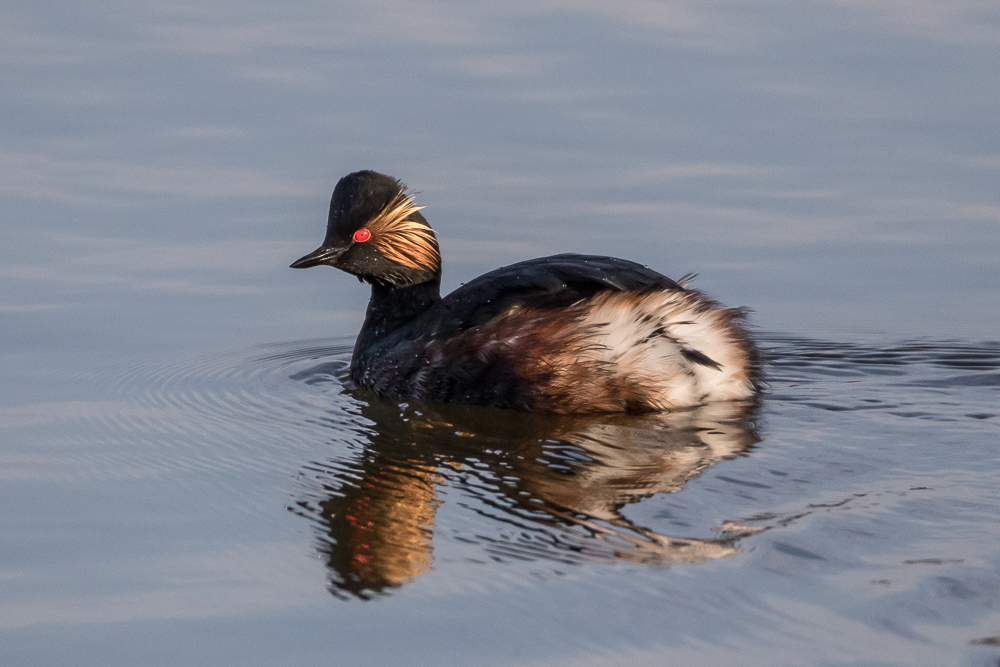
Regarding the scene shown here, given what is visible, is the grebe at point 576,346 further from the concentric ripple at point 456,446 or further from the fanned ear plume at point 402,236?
the fanned ear plume at point 402,236

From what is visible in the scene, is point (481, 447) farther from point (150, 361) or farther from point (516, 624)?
point (150, 361)

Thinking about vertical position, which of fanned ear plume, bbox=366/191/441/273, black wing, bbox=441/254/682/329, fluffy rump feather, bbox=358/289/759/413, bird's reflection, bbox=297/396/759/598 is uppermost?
fanned ear plume, bbox=366/191/441/273

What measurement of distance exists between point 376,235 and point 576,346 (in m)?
1.63

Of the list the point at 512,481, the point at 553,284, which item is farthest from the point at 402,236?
the point at 512,481

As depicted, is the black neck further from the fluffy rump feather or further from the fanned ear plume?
the fluffy rump feather

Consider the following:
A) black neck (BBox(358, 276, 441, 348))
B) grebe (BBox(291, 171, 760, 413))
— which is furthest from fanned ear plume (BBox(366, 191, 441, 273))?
grebe (BBox(291, 171, 760, 413))

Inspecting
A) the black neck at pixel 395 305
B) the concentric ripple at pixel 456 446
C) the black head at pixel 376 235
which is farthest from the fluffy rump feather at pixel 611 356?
the black head at pixel 376 235

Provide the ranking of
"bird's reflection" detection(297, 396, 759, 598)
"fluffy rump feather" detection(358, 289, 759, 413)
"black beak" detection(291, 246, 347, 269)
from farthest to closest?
"black beak" detection(291, 246, 347, 269) < "fluffy rump feather" detection(358, 289, 759, 413) < "bird's reflection" detection(297, 396, 759, 598)

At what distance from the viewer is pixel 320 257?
7.55 metres

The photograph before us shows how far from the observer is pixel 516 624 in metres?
3.94

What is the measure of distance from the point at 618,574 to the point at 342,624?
87 cm

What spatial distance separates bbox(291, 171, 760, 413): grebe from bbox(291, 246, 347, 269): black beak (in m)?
0.74

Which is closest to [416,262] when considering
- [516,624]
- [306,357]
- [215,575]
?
[306,357]

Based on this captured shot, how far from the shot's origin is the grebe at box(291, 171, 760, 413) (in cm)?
655
